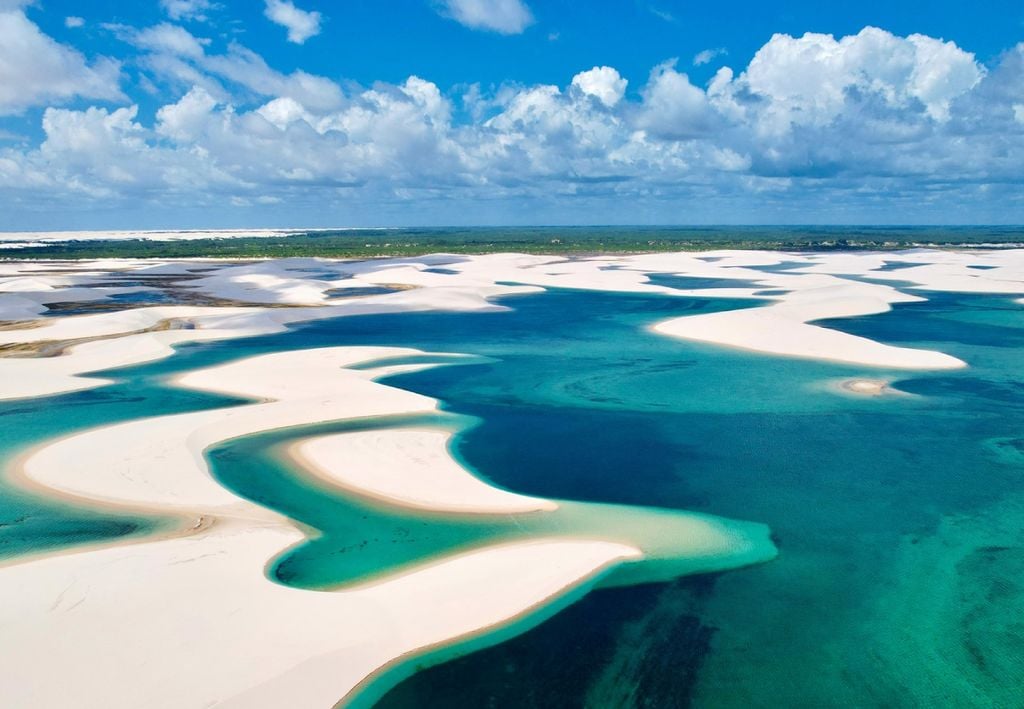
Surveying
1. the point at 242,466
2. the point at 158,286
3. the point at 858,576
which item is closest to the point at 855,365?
the point at 858,576

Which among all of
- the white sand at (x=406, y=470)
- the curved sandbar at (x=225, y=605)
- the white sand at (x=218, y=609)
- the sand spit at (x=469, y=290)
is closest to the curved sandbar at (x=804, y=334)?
the sand spit at (x=469, y=290)

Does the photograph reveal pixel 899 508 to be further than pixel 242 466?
No

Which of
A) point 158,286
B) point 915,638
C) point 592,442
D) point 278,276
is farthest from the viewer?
point 278,276

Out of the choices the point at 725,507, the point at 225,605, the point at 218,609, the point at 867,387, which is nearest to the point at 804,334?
the point at 867,387

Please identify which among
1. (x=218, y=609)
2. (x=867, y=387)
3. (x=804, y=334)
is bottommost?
(x=218, y=609)

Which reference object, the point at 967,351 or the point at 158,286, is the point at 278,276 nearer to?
the point at 158,286

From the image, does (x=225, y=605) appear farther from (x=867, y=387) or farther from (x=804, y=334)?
(x=804, y=334)
